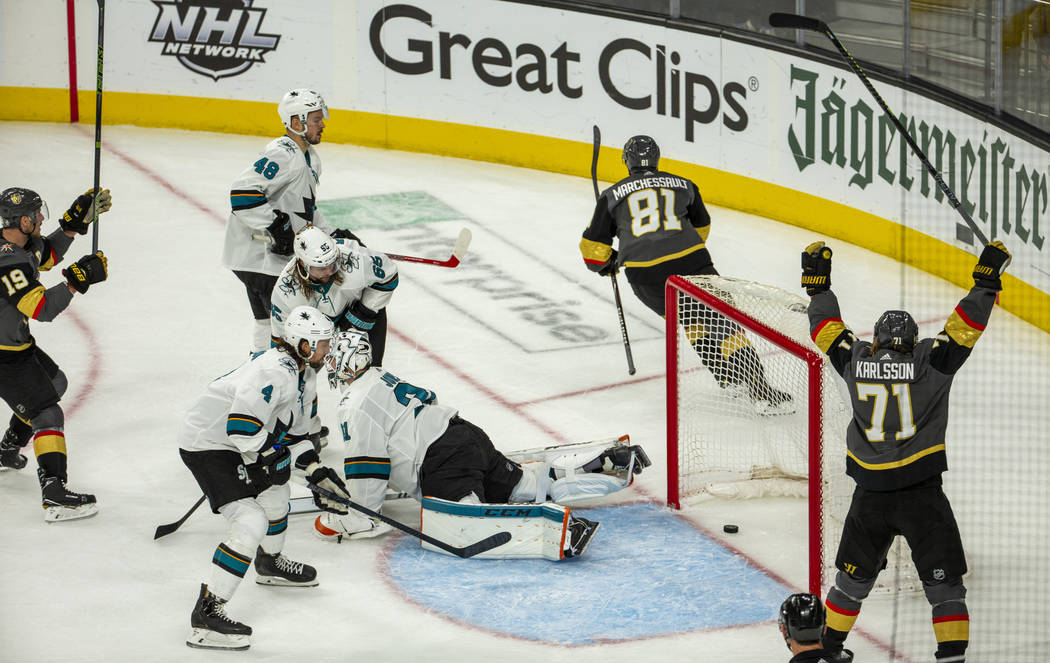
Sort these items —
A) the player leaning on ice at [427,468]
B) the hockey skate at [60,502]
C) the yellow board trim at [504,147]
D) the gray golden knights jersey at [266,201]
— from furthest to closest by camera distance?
the yellow board trim at [504,147] → the gray golden knights jersey at [266,201] → the hockey skate at [60,502] → the player leaning on ice at [427,468]

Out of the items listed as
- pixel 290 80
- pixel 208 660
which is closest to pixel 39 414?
pixel 208 660

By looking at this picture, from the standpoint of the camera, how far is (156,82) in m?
12.7

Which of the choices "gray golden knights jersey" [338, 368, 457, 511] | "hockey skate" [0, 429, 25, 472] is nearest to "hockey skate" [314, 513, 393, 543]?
"gray golden knights jersey" [338, 368, 457, 511]

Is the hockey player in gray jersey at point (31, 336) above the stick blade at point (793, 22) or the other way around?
the other way around

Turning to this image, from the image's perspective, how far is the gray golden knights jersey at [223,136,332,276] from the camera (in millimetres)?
7340

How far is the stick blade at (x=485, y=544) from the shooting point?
630 cm

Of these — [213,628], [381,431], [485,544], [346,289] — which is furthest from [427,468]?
[213,628]

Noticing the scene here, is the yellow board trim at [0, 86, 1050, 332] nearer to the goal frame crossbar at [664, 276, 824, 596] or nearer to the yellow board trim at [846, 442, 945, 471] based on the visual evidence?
the goal frame crossbar at [664, 276, 824, 596]

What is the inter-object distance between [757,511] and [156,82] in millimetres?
7454

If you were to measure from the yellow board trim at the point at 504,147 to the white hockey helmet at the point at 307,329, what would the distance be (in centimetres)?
484

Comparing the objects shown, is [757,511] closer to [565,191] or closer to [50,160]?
[565,191]

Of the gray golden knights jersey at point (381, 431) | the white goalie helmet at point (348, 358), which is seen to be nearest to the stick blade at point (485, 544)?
the gray golden knights jersey at point (381, 431)

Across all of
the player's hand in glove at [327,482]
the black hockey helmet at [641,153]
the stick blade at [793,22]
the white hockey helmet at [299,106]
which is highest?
the stick blade at [793,22]

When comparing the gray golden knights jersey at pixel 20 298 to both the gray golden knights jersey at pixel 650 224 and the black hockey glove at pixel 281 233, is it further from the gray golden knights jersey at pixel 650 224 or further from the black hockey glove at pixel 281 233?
the gray golden knights jersey at pixel 650 224
